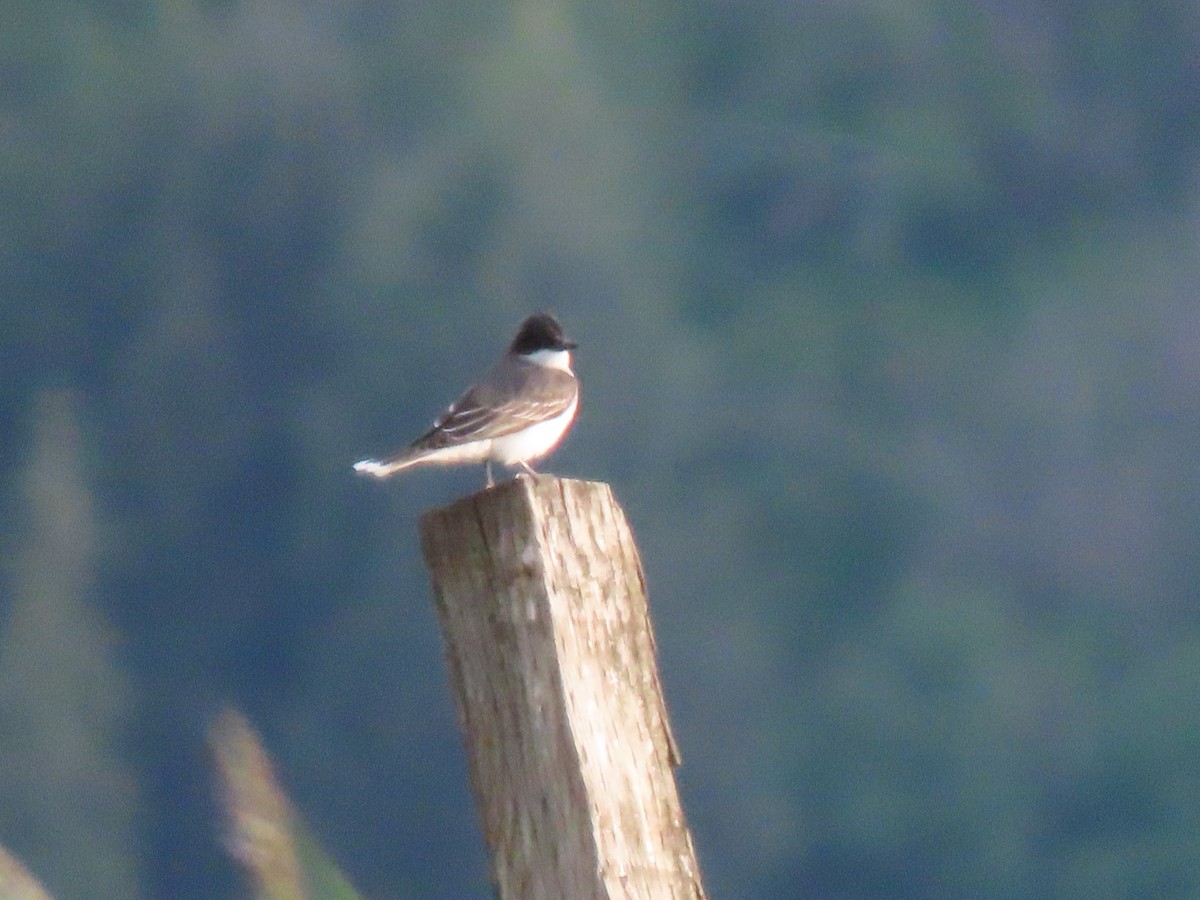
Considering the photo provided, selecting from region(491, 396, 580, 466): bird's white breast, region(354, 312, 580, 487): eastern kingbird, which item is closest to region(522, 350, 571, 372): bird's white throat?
region(354, 312, 580, 487): eastern kingbird

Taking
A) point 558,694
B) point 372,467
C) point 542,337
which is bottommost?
point 558,694

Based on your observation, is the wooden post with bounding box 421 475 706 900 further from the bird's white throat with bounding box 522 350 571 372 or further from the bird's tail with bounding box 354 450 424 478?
the bird's white throat with bounding box 522 350 571 372

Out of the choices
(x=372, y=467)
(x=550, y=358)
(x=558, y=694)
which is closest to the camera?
(x=558, y=694)

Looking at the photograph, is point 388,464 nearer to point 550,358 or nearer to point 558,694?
point 550,358

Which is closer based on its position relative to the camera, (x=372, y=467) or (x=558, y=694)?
(x=558, y=694)

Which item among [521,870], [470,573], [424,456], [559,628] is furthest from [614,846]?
[424,456]

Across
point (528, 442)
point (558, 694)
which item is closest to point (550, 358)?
point (528, 442)

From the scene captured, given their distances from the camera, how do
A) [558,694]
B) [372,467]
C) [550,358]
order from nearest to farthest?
[558,694] < [372,467] < [550,358]
